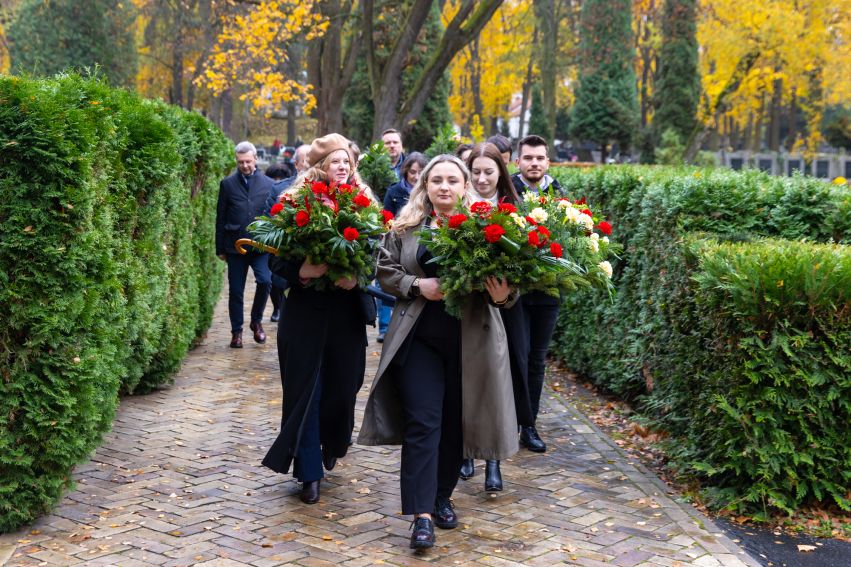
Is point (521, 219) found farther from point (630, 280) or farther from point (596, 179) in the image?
point (596, 179)

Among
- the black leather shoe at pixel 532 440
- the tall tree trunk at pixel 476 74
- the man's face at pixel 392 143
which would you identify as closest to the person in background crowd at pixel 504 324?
the black leather shoe at pixel 532 440

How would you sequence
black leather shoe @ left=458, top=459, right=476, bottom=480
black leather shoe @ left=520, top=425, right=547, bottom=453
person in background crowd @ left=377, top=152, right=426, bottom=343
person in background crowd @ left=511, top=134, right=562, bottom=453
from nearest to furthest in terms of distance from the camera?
black leather shoe @ left=458, top=459, right=476, bottom=480, person in background crowd @ left=511, top=134, right=562, bottom=453, black leather shoe @ left=520, top=425, right=547, bottom=453, person in background crowd @ left=377, top=152, right=426, bottom=343

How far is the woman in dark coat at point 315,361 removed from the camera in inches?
239

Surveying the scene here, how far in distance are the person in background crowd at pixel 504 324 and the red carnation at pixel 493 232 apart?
0.51 meters

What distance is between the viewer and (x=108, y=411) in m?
6.24

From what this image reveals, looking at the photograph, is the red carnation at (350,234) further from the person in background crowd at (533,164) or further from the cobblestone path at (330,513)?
the person in background crowd at (533,164)

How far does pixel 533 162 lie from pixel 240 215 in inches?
171

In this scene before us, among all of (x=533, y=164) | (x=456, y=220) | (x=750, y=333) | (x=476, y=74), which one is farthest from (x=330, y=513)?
(x=476, y=74)

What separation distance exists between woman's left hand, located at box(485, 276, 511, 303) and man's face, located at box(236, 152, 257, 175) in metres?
6.13

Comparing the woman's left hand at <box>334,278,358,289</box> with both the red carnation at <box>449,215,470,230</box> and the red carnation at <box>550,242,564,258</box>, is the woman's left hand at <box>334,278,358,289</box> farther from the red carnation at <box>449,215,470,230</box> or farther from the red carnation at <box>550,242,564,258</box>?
the red carnation at <box>550,242,564,258</box>

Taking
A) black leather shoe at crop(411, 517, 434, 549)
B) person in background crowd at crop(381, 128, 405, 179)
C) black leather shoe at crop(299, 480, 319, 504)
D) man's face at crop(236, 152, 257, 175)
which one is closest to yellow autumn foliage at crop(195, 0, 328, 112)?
person in background crowd at crop(381, 128, 405, 179)

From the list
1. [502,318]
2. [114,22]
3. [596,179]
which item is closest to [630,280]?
[596,179]

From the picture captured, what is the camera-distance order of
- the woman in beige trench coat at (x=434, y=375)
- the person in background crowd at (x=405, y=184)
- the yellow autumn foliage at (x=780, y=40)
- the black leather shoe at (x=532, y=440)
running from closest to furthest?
the woman in beige trench coat at (x=434, y=375), the black leather shoe at (x=532, y=440), the person in background crowd at (x=405, y=184), the yellow autumn foliage at (x=780, y=40)

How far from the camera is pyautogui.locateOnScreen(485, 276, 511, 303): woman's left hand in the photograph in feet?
17.6
